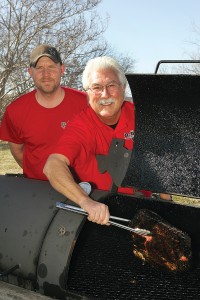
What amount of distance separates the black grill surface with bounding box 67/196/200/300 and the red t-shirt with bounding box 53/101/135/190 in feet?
0.99

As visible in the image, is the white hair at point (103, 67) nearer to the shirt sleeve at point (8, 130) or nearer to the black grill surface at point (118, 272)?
the black grill surface at point (118, 272)

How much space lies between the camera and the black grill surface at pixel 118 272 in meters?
2.33

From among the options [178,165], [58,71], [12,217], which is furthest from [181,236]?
[58,71]

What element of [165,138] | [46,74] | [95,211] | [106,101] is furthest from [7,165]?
[95,211]

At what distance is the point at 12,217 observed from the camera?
7.39ft

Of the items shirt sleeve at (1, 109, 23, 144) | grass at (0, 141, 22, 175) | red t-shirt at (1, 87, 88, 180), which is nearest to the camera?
red t-shirt at (1, 87, 88, 180)

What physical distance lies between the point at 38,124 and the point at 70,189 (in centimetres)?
137

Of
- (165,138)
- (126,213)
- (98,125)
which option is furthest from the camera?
(98,125)

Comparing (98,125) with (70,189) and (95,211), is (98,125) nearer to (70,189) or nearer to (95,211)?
(70,189)

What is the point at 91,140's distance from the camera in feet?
9.25

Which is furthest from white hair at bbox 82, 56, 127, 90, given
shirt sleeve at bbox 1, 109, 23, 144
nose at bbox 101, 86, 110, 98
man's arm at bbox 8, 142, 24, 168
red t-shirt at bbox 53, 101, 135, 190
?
man's arm at bbox 8, 142, 24, 168

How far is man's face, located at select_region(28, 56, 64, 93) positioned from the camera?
358 cm

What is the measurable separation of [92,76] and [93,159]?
0.65 meters

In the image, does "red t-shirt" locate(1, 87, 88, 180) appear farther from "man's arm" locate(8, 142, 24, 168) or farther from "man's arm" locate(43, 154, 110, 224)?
"man's arm" locate(43, 154, 110, 224)
